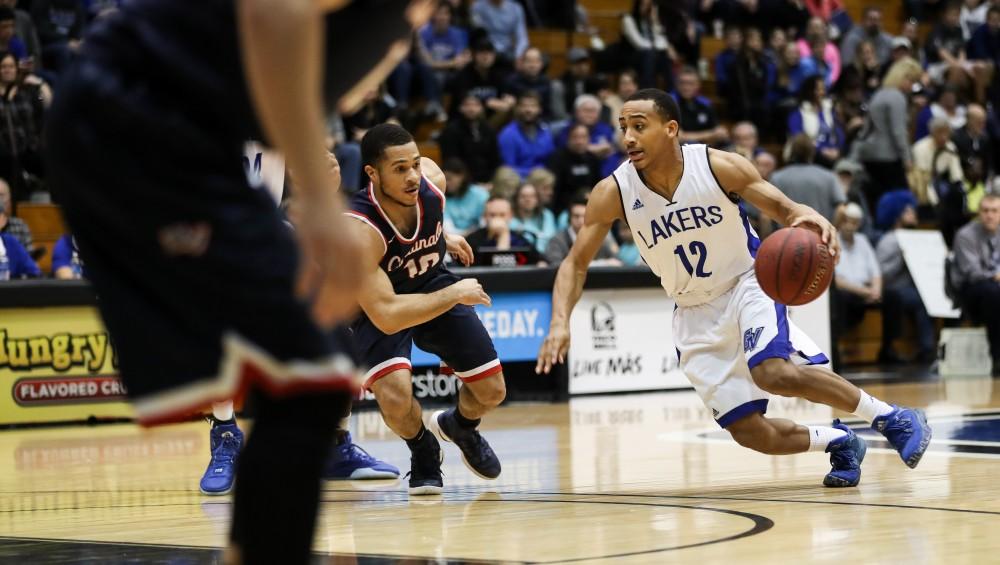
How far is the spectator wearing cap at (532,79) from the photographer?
52.7 ft

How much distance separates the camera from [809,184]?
14.7 metres

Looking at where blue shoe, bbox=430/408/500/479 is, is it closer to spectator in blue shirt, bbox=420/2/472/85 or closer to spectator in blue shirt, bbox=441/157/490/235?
spectator in blue shirt, bbox=441/157/490/235


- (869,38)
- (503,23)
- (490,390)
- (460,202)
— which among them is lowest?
(490,390)

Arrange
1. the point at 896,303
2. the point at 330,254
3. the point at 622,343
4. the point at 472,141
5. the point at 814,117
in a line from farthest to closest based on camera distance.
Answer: the point at 814,117 < the point at 896,303 < the point at 472,141 < the point at 622,343 < the point at 330,254

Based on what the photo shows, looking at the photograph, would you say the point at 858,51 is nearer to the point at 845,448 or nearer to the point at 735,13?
the point at 735,13

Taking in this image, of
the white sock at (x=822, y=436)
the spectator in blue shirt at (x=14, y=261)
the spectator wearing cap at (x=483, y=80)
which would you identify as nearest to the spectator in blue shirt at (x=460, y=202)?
the spectator wearing cap at (x=483, y=80)

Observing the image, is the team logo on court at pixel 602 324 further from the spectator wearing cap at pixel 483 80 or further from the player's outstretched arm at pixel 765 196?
the player's outstretched arm at pixel 765 196

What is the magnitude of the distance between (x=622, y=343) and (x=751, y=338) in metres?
6.16

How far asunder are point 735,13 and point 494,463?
533 inches

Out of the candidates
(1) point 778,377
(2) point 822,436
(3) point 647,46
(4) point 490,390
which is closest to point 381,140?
(4) point 490,390

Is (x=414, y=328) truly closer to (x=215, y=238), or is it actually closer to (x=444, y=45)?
(x=215, y=238)

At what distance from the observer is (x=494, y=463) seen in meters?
6.89

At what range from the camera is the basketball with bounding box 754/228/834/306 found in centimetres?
603

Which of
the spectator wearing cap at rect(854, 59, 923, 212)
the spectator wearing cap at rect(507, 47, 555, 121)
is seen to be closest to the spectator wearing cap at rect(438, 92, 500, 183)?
the spectator wearing cap at rect(507, 47, 555, 121)
